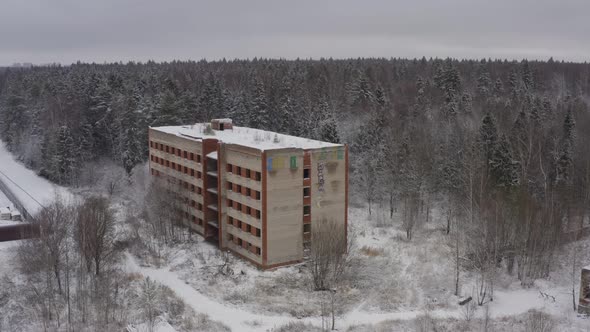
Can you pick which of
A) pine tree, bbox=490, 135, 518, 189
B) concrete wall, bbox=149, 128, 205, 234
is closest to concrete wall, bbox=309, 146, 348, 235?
concrete wall, bbox=149, 128, 205, 234

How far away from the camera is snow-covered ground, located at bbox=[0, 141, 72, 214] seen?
66938mm

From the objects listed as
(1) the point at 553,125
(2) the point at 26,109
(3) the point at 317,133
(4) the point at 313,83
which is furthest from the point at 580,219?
(2) the point at 26,109

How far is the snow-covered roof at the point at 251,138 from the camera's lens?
49062mm

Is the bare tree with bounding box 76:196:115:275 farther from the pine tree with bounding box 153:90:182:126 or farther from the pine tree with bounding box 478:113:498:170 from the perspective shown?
the pine tree with bounding box 478:113:498:170

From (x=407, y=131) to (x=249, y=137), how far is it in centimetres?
2675

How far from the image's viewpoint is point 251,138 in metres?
54.1

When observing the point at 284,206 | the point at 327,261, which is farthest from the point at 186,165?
the point at 327,261

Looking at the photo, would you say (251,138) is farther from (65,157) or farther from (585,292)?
(65,157)

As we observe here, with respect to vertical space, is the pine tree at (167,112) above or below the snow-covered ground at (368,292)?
above

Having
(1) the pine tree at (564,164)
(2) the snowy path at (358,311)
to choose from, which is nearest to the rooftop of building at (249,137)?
(2) the snowy path at (358,311)

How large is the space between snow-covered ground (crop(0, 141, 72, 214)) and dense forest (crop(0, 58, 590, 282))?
1840mm

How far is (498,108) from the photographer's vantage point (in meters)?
78.9

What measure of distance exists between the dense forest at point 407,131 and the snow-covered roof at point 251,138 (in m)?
12.5

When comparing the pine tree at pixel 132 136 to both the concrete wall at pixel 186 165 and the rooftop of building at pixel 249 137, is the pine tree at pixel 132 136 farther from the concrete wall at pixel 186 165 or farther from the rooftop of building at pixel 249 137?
the concrete wall at pixel 186 165
